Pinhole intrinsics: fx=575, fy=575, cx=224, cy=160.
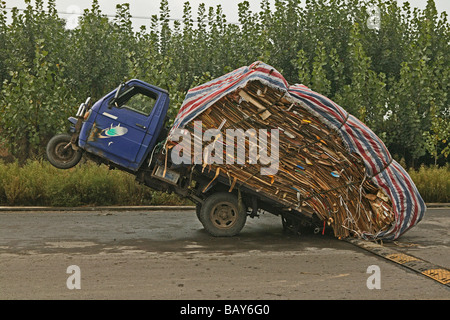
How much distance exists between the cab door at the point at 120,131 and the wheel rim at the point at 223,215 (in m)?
1.64

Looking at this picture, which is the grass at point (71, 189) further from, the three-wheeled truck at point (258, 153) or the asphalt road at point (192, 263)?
the three-wheeled truck at point (258, 153)

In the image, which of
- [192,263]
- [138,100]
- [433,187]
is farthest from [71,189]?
[433,187]

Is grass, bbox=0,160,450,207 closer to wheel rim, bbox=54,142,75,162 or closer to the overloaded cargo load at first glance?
wheel rim, bbox=54,142,75,162

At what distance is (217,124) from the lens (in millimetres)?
A: 9430

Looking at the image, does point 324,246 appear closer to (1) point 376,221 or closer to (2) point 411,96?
(1) point 376,221

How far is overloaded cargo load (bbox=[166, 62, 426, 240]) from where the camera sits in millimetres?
9391

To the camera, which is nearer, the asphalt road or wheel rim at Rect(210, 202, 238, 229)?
the asphalt road

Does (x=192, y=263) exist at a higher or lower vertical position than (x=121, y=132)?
lower

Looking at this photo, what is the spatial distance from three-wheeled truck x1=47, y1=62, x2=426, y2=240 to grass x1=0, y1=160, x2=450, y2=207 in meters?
4.63

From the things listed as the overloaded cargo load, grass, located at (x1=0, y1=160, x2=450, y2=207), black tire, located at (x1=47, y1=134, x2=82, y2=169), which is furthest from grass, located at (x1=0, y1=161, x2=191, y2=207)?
the overloaded cargo load

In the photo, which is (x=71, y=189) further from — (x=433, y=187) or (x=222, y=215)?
(x=433, y=187)

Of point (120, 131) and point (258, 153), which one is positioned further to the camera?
point (120, 131)

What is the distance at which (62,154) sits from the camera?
10.8m

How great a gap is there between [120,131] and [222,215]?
233cm
